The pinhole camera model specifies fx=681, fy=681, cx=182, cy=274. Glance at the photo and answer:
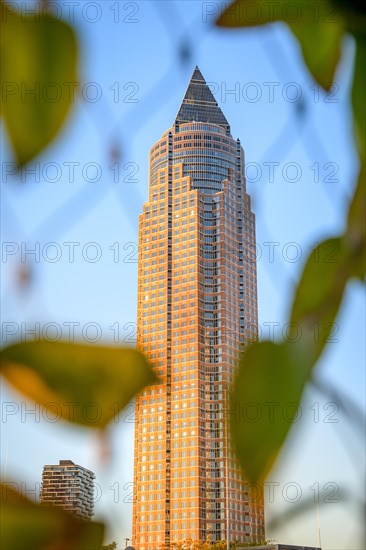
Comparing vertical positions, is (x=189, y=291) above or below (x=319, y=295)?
above

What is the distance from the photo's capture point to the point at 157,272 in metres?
32.2

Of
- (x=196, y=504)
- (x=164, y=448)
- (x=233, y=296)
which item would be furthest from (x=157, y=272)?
(x=196, y=504)

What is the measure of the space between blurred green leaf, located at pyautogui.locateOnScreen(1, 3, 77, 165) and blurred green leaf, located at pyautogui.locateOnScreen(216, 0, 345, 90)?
0.06 m

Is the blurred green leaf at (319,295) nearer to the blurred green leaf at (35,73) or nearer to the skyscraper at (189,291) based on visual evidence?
the blurred green leaf at (35,73)

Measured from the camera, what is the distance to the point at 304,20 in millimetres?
213

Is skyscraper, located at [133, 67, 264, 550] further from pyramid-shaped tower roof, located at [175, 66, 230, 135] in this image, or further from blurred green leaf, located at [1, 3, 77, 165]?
blurred green leaf, located at [1, 3, 77, 165]

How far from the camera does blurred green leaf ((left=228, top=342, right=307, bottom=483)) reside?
169mm

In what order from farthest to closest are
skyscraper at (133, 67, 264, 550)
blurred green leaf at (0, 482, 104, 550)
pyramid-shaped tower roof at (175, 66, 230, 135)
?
pyramid-shaped tower roof at (175, 66, 230, 135) → skyscraper at (133, 67, 264, 550) → blurred green leaf at (0, 482, 104, 550)

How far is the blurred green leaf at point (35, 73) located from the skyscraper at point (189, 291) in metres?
26.8

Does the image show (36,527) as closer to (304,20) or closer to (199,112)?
(304,20)

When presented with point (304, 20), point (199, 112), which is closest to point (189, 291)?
point (199, 112)

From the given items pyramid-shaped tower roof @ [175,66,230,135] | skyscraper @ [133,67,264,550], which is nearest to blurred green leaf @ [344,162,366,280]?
skyscraper @ [133,67,264,550]

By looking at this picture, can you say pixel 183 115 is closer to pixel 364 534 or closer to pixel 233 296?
pixel 233 296

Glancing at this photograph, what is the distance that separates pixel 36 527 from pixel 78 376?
0.04 meters
